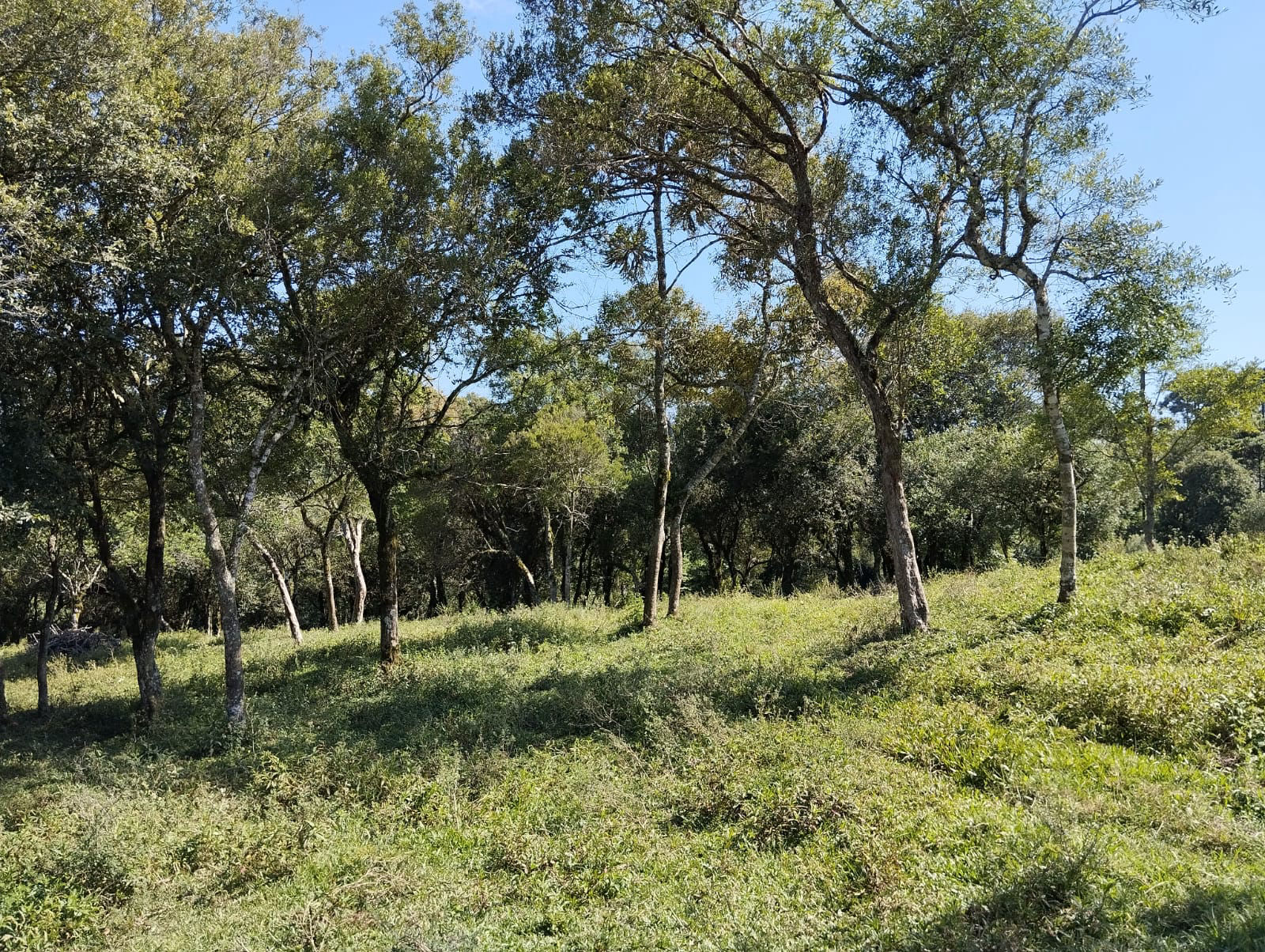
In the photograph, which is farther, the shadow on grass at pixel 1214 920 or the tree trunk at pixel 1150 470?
the tree trunk at pixel 1150 470

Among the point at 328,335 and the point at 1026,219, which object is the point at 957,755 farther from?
the point at 328,335

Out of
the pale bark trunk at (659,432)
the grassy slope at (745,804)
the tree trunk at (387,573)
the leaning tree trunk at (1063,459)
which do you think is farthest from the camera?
the pale bark trunk at (659,432)

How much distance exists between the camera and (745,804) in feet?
22.8

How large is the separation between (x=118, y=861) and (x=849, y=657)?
32.4ft

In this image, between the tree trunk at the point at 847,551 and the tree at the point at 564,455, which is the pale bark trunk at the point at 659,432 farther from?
the tree trunk at the point at 847,551

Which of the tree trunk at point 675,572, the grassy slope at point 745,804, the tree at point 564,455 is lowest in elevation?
the grassy slope at point 745,804

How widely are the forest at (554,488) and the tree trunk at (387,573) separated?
0.09 meters

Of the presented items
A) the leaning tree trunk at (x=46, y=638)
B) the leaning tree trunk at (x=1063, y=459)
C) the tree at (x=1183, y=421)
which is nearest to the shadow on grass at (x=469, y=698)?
the leaning tree trunk at (x=46, y=638)

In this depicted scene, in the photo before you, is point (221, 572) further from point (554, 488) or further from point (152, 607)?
point (554, 488)

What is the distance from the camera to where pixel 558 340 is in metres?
15.2

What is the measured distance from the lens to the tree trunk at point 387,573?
15.5 m

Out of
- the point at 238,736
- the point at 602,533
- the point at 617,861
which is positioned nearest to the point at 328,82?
the point at 238,736

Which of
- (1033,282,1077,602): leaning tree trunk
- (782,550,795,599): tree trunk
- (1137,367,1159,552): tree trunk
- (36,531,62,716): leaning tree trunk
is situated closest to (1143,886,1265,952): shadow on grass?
(1033,282,1077,602): leaning tree trunk

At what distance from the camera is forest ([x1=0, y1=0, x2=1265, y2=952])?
5.81 metres
